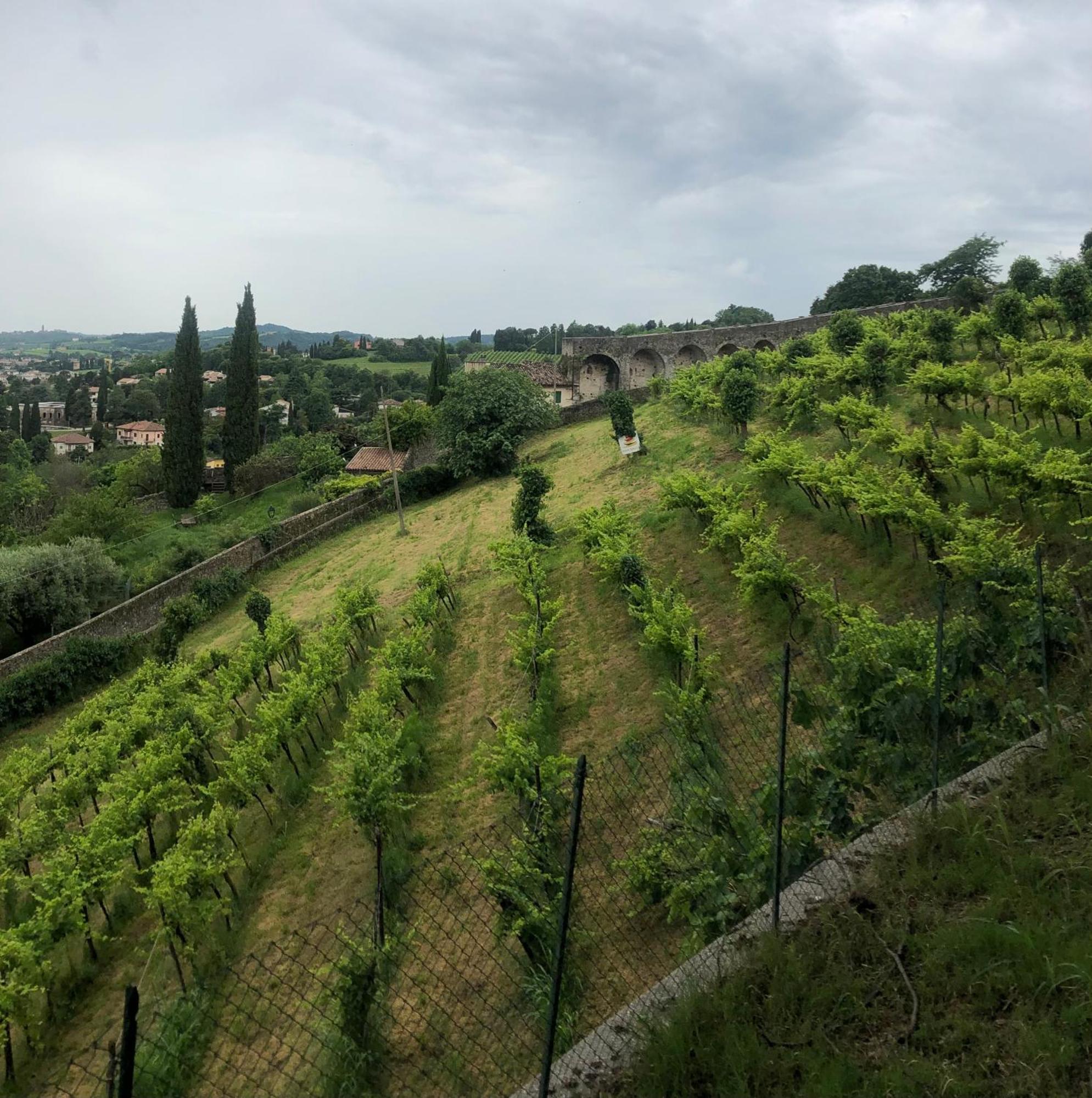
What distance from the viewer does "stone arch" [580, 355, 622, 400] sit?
133 ft

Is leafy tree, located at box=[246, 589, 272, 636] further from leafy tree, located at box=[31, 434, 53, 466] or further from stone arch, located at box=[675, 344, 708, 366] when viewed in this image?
leafy tree, located at box=[31, 434, 53, 466]

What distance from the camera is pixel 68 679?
19.6 m

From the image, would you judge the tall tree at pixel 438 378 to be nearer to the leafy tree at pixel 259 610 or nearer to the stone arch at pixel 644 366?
the stone arch at pixel 644 366

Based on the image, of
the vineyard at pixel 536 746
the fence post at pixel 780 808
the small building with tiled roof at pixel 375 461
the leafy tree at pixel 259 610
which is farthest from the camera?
the small building with tiled roof at pixel 375 461

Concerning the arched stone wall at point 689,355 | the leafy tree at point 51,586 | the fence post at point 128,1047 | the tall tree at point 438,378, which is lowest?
the leafy tree at point 51,586

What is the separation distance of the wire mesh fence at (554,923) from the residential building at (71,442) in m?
73.0

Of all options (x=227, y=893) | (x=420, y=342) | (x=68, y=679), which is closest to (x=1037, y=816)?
(x=227, y=893)

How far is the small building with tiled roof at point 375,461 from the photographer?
35688 mm

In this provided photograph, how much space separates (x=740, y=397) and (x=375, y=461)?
69.6 ft

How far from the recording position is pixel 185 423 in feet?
116

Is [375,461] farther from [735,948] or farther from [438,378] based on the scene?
[735,948]

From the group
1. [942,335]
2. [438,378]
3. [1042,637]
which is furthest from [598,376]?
[1042,637]

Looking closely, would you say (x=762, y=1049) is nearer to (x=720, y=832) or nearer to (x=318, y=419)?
(x=720, y=832)

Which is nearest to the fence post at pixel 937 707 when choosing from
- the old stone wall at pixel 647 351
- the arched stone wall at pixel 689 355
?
the old stone wall at pixel 647 351
